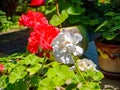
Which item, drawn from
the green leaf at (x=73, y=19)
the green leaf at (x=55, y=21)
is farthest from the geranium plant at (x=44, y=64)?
the green leaf at (x=73, y=19)

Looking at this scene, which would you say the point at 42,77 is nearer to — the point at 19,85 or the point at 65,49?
the point at 19,85

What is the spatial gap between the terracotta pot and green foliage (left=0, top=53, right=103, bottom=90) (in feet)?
2.56

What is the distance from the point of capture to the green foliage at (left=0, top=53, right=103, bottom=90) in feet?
5.47

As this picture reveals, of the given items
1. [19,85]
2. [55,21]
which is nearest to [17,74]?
[19,85]

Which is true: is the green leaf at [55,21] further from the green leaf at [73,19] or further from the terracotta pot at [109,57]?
the terracotta pot at [109,57]

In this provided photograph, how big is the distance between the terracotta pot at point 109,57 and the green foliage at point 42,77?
78cm

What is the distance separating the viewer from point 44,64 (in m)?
1.77

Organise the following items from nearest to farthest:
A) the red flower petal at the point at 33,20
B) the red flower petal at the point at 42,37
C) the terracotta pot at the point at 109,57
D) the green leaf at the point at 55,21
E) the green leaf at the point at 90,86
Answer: the red flower petal at the point at 42,37
the green leaf at the point at 90,86
the red flower petal at the point at 33,20
the green leaf at the point at 55,21
the terracotta pot at the point at 109,57

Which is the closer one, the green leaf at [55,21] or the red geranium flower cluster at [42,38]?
the red geranium flower cluster at [42,38]

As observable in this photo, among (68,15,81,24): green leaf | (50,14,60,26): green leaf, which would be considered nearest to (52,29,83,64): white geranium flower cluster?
(50,14,60,26): green leaf

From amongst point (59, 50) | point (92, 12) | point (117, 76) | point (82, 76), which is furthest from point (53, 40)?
point (92, 12)

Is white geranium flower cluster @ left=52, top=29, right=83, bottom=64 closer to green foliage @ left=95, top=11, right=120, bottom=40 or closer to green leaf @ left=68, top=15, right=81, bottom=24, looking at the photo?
green foliage @ left=95, top=11, right=120, bottom=40

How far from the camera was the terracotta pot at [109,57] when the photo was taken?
2580mm

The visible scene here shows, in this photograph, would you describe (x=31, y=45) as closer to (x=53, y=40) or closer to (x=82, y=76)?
(x=53, y=40)
